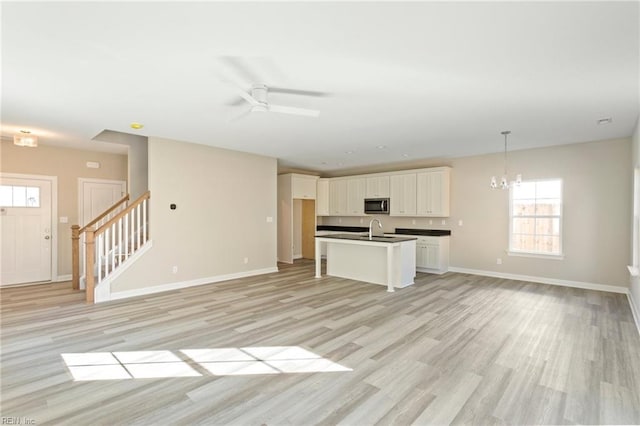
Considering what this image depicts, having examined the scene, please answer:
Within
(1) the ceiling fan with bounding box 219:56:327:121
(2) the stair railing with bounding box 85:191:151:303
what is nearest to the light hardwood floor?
(2) the stair railing with bounding box 85:191:151:303

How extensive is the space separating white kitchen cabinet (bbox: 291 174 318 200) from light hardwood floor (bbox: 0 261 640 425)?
388 centimetres

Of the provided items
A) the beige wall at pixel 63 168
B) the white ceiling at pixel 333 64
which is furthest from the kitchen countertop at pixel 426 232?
the beige wall at pixel 63 168

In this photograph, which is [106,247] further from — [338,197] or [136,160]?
[338,197]

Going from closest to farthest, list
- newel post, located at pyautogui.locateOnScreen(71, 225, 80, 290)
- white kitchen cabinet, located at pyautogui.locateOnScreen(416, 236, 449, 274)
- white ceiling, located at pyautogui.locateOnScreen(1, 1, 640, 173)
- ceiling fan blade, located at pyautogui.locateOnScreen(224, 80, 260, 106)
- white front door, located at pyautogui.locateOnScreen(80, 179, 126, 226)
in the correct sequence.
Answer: white ceiling, located at pyautogui.locateOnScreen(1, 1, 640, 173)
ceiling fan blade, located at pyautogui.locateOnScreen(224, 80, 260, 106)
newel post, located at pyautogui.locateOnScreen(71, 225, 80, 290)
white front door, located at pyautogui.locateOnScreen(80, 179, 126, 226)
white kitchen cabinet, located at pyautogui.locateOnScreen(416, 236, 449, 274)

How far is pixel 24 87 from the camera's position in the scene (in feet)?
10.5

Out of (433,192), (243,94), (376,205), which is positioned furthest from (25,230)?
(433,192)

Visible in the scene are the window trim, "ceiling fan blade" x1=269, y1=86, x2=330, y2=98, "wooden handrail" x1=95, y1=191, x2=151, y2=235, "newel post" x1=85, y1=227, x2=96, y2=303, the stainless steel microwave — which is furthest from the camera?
the stainless steel microwave

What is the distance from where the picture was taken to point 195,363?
2887 millimetres

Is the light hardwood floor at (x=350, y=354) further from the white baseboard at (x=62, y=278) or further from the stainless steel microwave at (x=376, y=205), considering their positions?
the stainless steel microwave at (x=376, y=205)

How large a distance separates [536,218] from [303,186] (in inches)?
222

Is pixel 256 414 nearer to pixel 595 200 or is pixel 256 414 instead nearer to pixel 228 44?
pixel 228 44

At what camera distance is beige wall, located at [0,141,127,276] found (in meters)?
5.90

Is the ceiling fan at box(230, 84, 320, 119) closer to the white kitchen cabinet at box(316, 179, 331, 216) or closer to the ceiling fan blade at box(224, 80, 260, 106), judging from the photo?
the ceiling fan blade at box(224, 80, 260, 106)

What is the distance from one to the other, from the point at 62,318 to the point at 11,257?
307 cm
